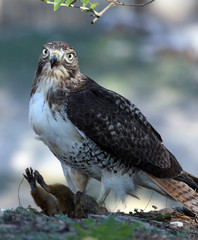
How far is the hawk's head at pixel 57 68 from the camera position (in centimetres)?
633

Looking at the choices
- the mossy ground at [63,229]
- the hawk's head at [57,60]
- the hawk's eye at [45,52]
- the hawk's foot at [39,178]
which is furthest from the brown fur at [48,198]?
the hawk's eye at [45,52]

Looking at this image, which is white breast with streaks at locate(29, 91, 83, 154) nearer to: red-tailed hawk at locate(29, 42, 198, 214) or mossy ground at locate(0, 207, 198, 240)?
red-tailed hawk at locate(29, 42, 198, 214)

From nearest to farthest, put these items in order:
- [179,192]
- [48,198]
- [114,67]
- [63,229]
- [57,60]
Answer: [63,229], [48,198], [57,60], [179,192], [114,67]

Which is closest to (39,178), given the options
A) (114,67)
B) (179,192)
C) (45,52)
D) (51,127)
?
(51,127)

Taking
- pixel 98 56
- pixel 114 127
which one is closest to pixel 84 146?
pixel 114 127

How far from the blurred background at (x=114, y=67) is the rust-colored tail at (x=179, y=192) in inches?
267

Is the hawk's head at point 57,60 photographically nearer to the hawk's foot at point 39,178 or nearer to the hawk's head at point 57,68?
the hawk's head at point 57,68

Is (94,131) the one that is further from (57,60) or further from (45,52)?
(45,52)

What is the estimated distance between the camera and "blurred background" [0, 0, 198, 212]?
16469mm

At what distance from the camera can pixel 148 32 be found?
83.8ft

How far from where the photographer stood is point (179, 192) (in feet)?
22.7

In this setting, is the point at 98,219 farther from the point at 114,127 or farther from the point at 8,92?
the point at 8,92

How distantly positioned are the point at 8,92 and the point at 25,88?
0.60m

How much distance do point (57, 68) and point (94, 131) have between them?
838mm
